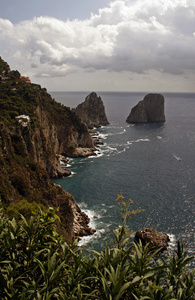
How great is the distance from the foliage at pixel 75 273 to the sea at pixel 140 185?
8.61 m

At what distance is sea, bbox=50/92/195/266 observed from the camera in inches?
2034

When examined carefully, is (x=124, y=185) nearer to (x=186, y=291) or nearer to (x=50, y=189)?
(x=50, y=189)

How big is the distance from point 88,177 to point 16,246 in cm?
6504

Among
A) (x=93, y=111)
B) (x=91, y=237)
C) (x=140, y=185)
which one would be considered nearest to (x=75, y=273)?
(x=91, y=237)

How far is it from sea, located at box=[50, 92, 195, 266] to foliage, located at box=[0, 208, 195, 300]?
8.61 meters

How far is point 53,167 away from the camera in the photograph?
78188mm

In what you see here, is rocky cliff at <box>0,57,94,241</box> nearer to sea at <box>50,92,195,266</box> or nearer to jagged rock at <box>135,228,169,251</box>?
sea at <box>50,92,195,266</box>

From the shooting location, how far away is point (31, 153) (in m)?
65.3

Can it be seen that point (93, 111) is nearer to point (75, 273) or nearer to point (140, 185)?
point (140, 185)

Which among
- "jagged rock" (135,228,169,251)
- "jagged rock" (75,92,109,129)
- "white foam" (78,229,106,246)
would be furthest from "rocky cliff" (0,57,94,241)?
"jagged rock" (75,92,109,129)

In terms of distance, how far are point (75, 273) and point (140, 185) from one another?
60.4 m

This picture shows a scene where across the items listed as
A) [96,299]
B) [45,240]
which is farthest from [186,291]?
[45,240]

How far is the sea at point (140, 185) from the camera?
169ft

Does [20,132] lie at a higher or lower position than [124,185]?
higher
